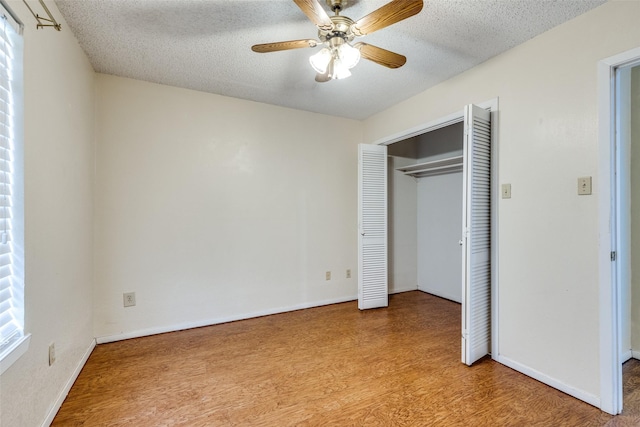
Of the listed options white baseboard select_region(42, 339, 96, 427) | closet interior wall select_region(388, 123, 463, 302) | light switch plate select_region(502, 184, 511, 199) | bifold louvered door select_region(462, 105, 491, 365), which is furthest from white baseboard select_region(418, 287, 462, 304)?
white baseboard select_region(42, 339, 96, 427)

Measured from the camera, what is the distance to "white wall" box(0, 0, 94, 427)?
1.44 meters

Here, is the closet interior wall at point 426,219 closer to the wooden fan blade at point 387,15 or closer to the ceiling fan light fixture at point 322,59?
the ceiling fan light fixture at point 322,59

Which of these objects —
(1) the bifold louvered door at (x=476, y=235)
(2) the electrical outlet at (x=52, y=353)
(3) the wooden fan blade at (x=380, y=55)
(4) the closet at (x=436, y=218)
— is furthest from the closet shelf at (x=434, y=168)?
(2) the electrical outlet at (x=52, y=353)

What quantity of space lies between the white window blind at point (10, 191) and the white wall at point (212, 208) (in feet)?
4.46

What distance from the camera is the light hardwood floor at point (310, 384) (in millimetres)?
1676

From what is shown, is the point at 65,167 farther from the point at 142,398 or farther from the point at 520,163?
the point at 520,163

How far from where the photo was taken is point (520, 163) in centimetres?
217

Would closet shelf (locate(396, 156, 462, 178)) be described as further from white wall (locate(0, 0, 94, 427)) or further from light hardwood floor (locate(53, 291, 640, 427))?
white wall (locate(0, 0, 94, 427))

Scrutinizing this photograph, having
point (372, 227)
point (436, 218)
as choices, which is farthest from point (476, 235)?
point (436, 218)

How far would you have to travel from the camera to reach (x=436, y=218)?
4164mm

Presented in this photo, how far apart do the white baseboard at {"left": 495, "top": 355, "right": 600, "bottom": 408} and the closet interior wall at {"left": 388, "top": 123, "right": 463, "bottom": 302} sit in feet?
5.38

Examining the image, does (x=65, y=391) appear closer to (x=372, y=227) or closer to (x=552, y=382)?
(x=372, y=227)

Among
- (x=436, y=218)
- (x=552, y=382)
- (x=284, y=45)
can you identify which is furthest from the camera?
(x=436, y=218)

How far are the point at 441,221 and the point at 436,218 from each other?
0.29 feet
